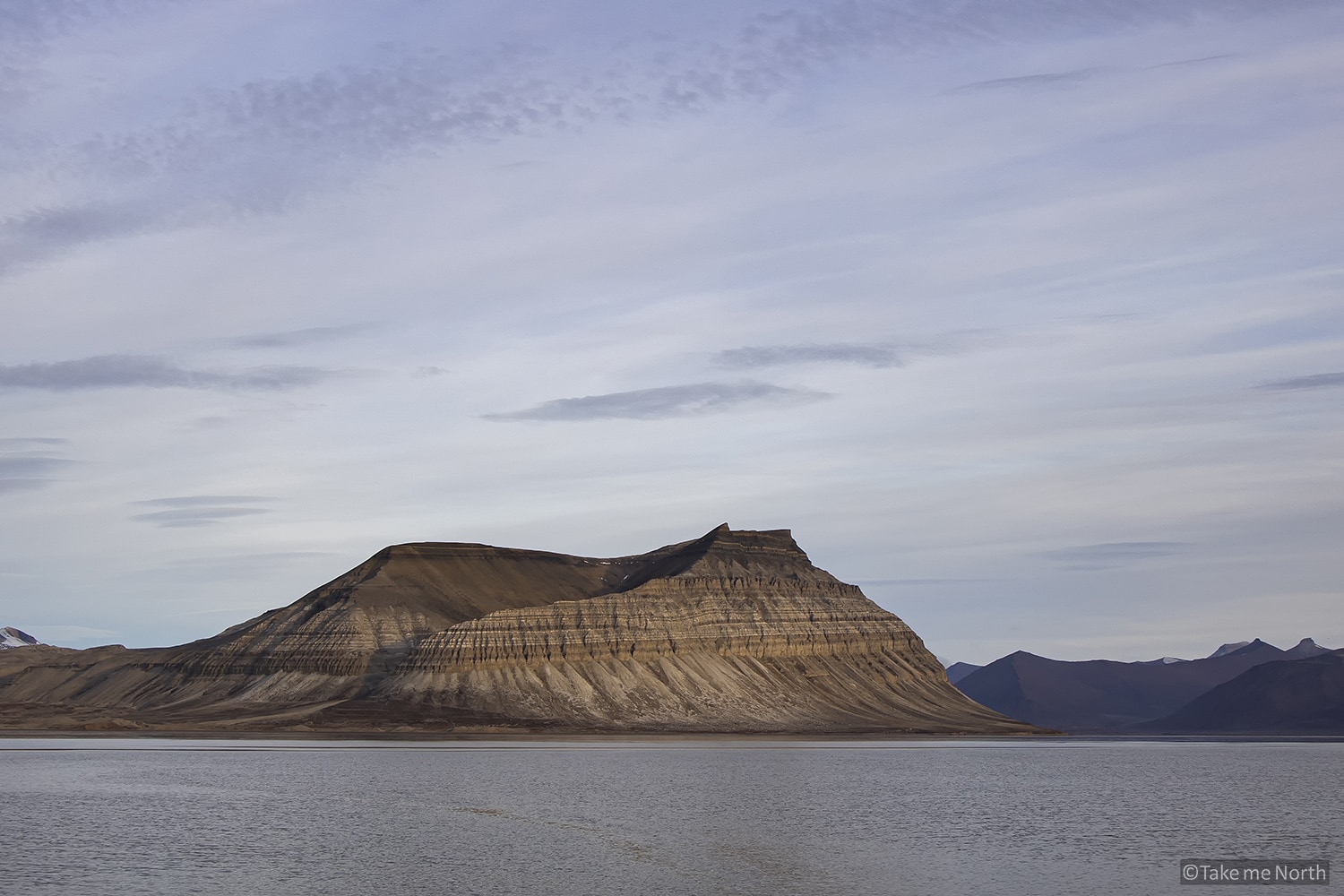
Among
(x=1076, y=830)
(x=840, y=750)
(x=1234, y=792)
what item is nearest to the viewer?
(x=1076, y=830)

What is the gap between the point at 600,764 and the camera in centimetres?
14425

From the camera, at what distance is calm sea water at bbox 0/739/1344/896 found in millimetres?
58875

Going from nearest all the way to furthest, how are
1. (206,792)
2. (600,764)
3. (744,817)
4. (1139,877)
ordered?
1. (1139,877)
2. (744,817)
3. (206,792)
4. (600,764)

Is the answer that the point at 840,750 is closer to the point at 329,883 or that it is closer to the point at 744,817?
the point at 744,817

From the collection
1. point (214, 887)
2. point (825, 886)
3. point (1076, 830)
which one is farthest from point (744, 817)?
point (214, 887)

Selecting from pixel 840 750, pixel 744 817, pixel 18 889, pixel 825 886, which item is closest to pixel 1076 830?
pixel 744 817

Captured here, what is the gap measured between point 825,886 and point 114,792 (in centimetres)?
6451

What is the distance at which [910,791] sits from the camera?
372 ft

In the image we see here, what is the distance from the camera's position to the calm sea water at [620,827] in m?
58.9

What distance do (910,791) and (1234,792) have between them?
3081 cm

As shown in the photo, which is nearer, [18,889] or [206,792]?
[18,889]

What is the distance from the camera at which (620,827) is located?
7881cm

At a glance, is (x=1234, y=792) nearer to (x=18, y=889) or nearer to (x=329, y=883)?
(x=329, y=883)

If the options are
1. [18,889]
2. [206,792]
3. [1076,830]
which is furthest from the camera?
[206,792]
